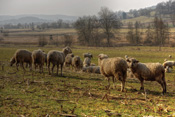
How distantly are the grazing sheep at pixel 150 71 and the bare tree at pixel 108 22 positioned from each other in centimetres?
6048

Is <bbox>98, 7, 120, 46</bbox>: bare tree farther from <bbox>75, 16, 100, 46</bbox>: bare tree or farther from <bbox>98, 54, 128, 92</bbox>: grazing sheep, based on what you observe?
<bbox>98, 54, 128, 92</bbox>: grazing sheep

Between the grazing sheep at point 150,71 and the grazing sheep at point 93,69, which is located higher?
the grazing sheep at point 150,71

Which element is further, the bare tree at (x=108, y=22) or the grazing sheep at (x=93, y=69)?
the bare tree at (x=108, y=22)

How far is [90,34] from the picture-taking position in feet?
266

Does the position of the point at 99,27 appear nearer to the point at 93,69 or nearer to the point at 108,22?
the point at 108,22

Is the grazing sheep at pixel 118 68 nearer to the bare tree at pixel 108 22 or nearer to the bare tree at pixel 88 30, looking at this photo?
the bare tree at pixel 108 22

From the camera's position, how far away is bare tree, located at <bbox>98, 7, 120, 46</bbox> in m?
74.6

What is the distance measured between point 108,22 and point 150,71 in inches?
2529

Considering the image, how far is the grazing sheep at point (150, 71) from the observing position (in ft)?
41.4

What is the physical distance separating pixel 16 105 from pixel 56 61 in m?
8.68

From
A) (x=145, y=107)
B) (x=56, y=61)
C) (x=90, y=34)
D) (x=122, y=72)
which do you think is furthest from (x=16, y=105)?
Answer: (x=90, y=34)

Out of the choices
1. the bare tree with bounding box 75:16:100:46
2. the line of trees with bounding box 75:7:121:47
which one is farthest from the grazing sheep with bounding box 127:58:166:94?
the bare tree with bounding box 75:16:100:46

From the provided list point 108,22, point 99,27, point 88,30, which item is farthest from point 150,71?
point 88,30

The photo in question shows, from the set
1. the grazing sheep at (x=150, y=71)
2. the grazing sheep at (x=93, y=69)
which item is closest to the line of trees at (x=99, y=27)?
the grazing sheep at (x=93, y=69)
